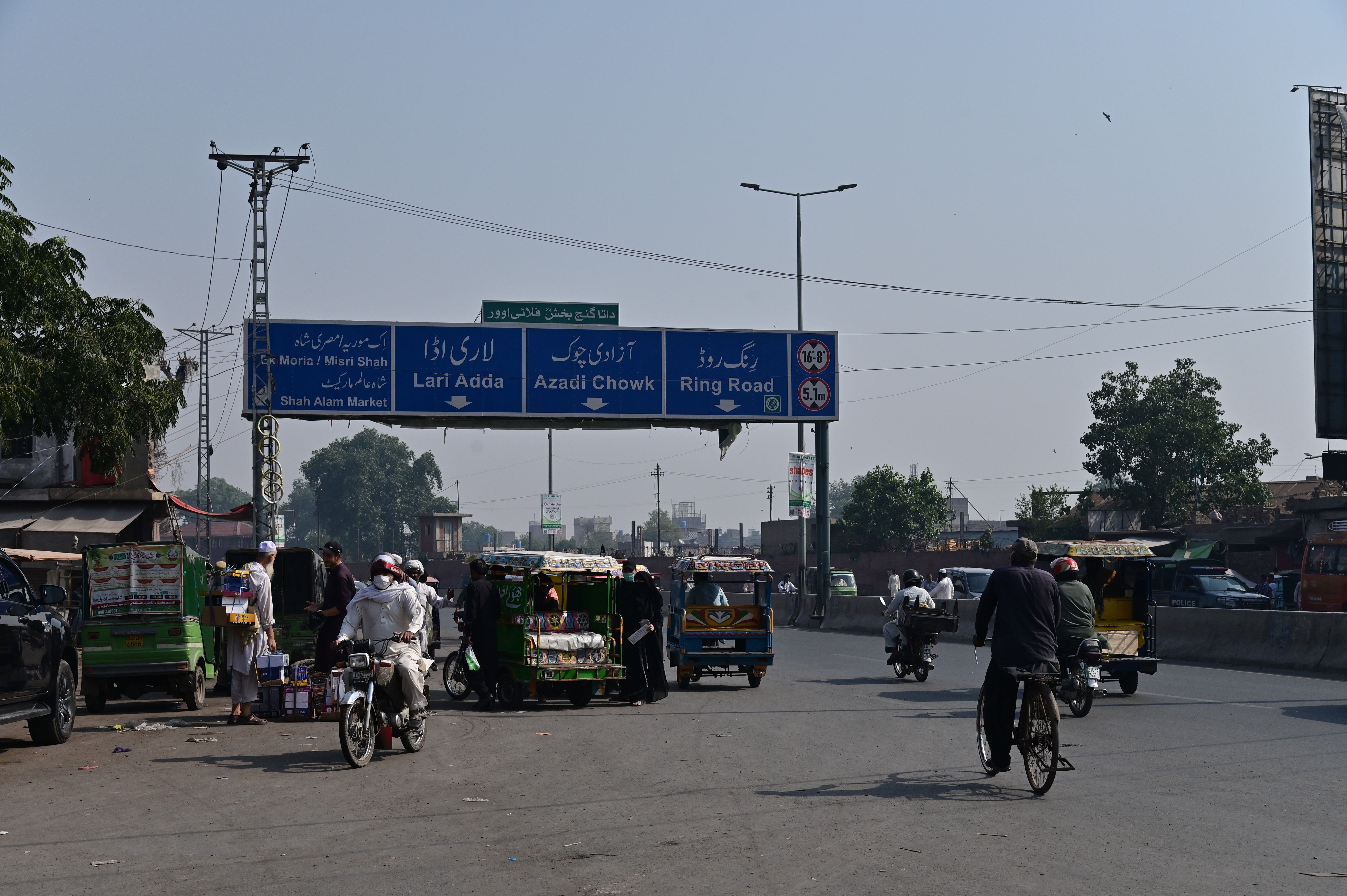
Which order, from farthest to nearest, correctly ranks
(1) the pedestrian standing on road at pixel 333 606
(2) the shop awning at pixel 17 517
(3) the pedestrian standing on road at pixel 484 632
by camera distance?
(2) the shop awning at pixel 17 517
(3) the pedestrian standing on road at pixel 484 632
(1) the pedestrian standing on road at pixel 333 606

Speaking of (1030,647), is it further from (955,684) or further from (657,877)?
(955,684)

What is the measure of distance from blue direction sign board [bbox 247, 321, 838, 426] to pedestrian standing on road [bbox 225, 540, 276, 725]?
51.7ft

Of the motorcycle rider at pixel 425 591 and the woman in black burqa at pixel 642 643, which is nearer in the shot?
the woman in black burqa at pixel 642 643

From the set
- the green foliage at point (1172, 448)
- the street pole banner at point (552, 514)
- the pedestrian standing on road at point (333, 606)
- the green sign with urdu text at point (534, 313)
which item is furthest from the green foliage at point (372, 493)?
the pedestrian standing on road at point (333, 606)

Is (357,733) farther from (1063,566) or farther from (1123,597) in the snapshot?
A: (1123,597)

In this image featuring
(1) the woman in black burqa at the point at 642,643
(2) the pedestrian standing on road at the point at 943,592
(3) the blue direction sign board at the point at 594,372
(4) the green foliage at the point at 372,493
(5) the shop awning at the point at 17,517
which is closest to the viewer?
(1) the woman in black burqa at the point at 642,643

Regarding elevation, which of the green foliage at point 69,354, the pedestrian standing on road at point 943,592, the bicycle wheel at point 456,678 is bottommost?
the bicycle wheel at point 456,678

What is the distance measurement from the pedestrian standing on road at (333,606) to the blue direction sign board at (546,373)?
15.4 meters

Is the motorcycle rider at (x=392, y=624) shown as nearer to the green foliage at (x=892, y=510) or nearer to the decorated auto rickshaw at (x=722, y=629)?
the decorated auto rickshaw at (x=722, y=629)

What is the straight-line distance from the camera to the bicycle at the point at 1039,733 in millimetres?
9047

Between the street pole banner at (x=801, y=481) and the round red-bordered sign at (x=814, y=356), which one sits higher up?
the round red-bordered sign at (x=814, y=356)

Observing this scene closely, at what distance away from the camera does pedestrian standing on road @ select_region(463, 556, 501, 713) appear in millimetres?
15648

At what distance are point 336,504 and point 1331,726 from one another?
15400 cm

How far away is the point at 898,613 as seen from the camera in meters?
19.3
